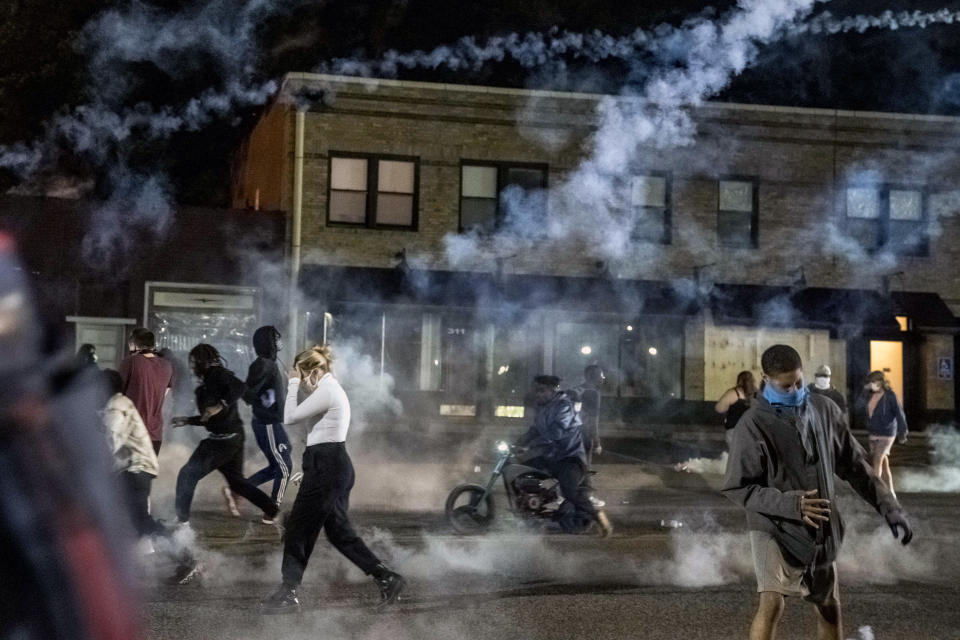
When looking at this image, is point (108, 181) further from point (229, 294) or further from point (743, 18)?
point (743, 18)

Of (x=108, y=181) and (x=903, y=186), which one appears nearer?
(x=903, y=186)

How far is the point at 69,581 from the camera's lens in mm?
1609

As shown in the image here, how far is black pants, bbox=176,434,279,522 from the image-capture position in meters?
8.59

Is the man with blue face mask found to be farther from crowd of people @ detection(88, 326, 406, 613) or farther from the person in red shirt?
the person in red shirt

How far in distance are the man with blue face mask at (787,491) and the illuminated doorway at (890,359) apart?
1713cm

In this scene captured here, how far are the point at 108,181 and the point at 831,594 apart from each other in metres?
22.9

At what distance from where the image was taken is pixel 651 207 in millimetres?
20797

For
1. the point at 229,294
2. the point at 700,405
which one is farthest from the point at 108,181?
the point at 700,405

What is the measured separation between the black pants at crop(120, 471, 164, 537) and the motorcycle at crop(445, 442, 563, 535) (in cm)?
314

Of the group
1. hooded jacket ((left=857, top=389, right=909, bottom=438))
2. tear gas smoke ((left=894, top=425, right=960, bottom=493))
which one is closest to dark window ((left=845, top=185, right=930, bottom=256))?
tear gas smoke ((left=894, top=425, right=960, bottom=493))

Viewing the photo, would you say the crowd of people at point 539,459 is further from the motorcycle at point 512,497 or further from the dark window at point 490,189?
the dark window at point 490,189

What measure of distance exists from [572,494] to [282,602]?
3.27 m

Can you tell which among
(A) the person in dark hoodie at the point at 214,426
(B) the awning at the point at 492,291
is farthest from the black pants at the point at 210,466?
(B) the awning at the point at 492,291

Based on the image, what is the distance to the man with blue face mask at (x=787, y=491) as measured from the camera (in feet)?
16.0
